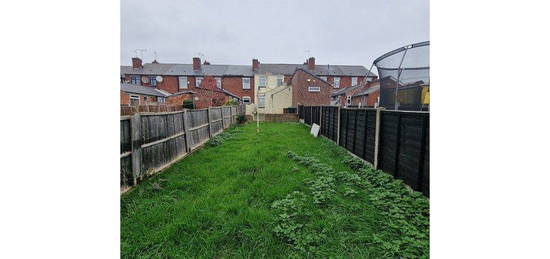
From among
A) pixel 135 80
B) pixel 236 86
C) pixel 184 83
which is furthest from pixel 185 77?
pixel 236 86

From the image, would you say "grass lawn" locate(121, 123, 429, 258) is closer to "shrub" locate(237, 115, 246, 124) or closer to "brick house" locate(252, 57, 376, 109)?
"shrub" locate(237, 115, 246, 124)

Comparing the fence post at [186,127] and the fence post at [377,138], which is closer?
the fence post at [377,138]

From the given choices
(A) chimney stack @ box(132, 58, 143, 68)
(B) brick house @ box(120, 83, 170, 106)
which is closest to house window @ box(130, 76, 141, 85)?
(A) chimney stack @ box(132, 58, 143, 68)

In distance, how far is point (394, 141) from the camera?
3.35 m

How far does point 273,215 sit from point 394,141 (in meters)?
2.33

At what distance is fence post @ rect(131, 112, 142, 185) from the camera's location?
→ 3176 mm

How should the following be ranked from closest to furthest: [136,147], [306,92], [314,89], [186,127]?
1. [136,147]
2. [186,127]
3. [306,92]
4. [314,89]

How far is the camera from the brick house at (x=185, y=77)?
27719 millimetres

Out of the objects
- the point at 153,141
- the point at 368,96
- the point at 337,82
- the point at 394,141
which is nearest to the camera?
the point at 394,141

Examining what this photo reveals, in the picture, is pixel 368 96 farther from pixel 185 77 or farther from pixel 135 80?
pixel 135 80

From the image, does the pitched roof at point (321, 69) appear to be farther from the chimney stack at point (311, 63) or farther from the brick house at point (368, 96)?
the brick house at point (368, 96)

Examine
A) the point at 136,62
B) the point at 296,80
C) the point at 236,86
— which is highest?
the point at 136,62

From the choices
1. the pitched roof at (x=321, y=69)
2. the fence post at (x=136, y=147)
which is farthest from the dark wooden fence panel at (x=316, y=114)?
the pitched roof at (x=321, y=69)
